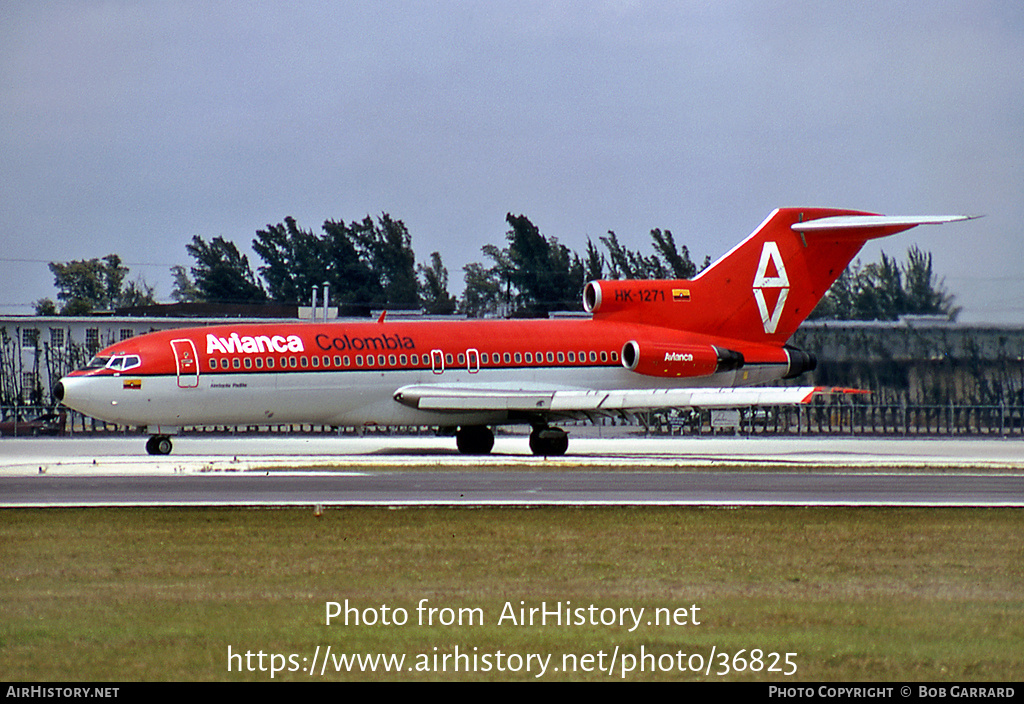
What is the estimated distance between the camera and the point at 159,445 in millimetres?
38281

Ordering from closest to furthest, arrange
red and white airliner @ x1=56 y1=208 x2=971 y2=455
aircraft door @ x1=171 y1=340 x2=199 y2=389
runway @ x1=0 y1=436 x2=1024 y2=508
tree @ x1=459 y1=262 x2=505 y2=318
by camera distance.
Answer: runway @ x1=0 y1=436 x2=1024 y2=508
aircraft door @ x1=171 y1=340 x2=199 y2=389
red and white airliner @ x1=56 y1=208 x2=971 y2=455
tree @ x1=459 y1=262 x2=505 y2=318

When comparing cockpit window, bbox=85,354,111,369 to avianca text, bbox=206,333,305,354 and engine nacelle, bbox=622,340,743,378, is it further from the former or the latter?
engine nacelle, bbox=622,340,743,378

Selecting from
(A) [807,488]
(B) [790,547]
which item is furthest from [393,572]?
(A) [807,488]

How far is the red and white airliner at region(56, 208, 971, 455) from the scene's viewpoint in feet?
123

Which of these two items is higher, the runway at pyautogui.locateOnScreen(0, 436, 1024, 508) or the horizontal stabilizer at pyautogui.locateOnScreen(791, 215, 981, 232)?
the horizontal stabilizer at pyautogui.locateOnScreen(791, 215, 981, 232)

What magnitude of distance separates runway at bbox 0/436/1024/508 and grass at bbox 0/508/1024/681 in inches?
91.3

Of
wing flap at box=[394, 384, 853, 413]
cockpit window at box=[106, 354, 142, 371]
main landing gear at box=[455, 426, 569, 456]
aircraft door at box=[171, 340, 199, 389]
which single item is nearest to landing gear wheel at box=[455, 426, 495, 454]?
main landing gear at box=[455, 426, 569, 456]

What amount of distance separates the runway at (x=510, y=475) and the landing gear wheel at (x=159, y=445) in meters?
0.98

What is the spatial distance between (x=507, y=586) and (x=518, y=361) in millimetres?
27733

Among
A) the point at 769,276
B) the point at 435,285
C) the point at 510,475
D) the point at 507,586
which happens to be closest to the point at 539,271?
the point at 435,285

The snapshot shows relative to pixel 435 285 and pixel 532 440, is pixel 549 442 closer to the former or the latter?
pixel 532 440

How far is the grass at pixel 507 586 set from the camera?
34.4 feet

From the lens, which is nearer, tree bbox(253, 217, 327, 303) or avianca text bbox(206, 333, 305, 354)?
avianca text bbox(206, 333, 305, 354)

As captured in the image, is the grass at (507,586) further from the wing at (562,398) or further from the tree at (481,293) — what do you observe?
the tree at (481,293)
